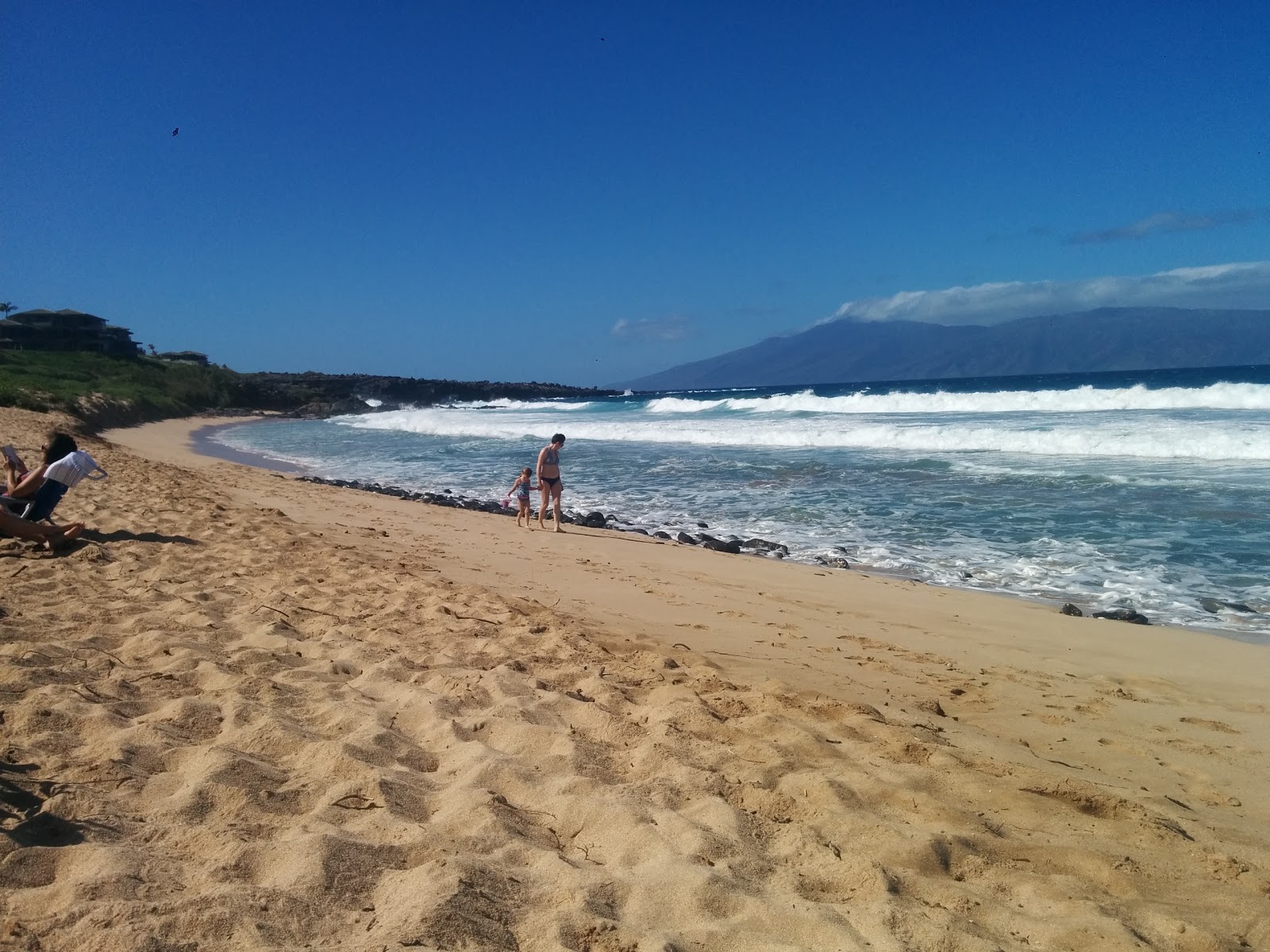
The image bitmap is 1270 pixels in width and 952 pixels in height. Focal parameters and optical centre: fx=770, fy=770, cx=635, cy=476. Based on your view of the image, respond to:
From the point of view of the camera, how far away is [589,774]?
3.32 metres

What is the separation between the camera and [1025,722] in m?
4.49

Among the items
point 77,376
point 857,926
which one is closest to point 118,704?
point 857,926

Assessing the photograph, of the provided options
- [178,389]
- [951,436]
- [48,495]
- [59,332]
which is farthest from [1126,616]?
[59,332]

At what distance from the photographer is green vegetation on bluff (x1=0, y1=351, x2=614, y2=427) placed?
31.0 metres

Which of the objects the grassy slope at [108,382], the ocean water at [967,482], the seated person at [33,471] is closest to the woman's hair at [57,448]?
the seated person at [33,471]

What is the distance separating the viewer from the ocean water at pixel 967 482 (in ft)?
28.9

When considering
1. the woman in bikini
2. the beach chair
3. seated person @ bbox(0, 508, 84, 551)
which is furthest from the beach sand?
the woman in bikini

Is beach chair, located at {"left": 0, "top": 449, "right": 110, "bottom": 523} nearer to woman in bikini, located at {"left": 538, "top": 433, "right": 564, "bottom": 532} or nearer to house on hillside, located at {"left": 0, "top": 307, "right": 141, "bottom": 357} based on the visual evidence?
woman in bikini, located at {"left": 538, "top": 433, "right": 564, "bottom": 532}

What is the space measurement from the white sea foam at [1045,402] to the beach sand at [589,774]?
3189 centimetres

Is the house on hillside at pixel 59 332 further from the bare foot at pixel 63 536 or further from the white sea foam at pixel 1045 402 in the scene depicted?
the bare foot at pixel 63 536

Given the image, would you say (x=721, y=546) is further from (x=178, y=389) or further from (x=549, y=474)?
(x=178, y=389)

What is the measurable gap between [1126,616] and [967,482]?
8.69 metres

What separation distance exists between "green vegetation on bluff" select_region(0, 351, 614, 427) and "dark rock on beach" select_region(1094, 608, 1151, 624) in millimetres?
29194

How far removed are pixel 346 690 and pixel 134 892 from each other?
1905mm
